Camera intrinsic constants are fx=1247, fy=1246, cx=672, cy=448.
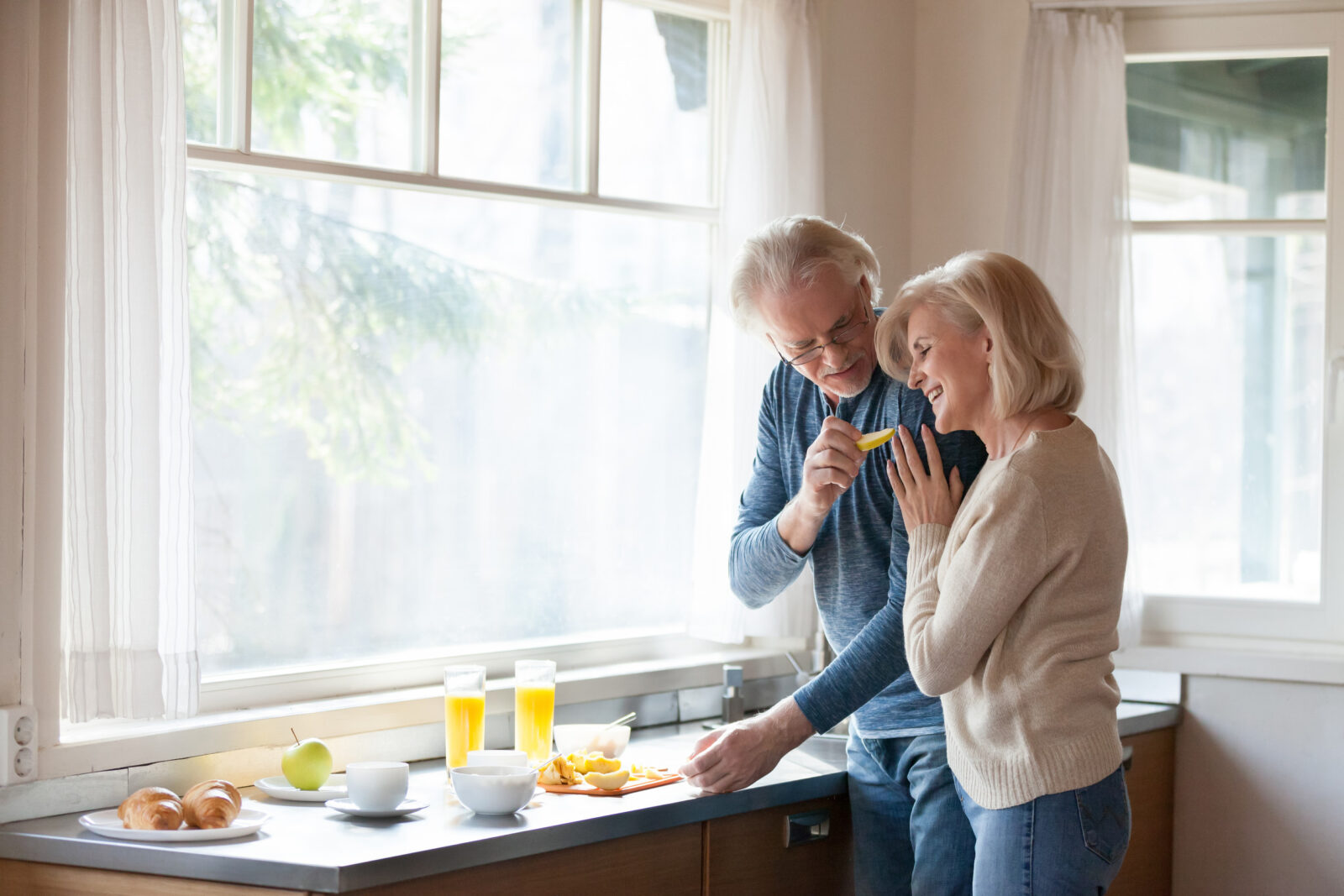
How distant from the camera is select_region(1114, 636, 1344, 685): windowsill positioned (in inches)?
105

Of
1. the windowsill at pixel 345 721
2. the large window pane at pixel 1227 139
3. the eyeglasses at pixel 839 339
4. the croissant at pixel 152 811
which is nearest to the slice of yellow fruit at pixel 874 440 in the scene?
the eyeglasses at pixel 839 339

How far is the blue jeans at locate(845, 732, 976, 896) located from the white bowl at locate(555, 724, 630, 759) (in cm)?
39

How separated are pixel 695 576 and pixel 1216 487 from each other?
1.27 metres

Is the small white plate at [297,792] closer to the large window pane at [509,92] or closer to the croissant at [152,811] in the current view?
the croissant at [152,811]

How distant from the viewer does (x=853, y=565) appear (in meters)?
1.88

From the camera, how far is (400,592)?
7.91ft

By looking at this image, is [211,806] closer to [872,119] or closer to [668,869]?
[668,869]

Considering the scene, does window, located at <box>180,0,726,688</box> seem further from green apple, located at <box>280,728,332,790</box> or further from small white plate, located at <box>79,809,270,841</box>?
small white plate, located at <box>79,809,270,841</box>

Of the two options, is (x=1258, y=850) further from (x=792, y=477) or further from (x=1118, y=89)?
(x=1118, y=89)

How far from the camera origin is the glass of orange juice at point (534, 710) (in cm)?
211

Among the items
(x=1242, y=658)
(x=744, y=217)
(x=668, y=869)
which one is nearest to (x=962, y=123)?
(x=744, y=217)

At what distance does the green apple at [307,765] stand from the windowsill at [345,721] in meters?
0.13

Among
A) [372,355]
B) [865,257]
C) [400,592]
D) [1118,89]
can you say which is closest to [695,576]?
[400,592]

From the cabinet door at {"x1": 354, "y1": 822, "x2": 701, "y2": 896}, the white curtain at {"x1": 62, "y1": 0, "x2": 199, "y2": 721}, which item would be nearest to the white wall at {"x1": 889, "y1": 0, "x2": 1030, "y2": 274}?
the cabinet door at {"x1": 354, "y1": 822, "x2": 701, "y2": 896}
